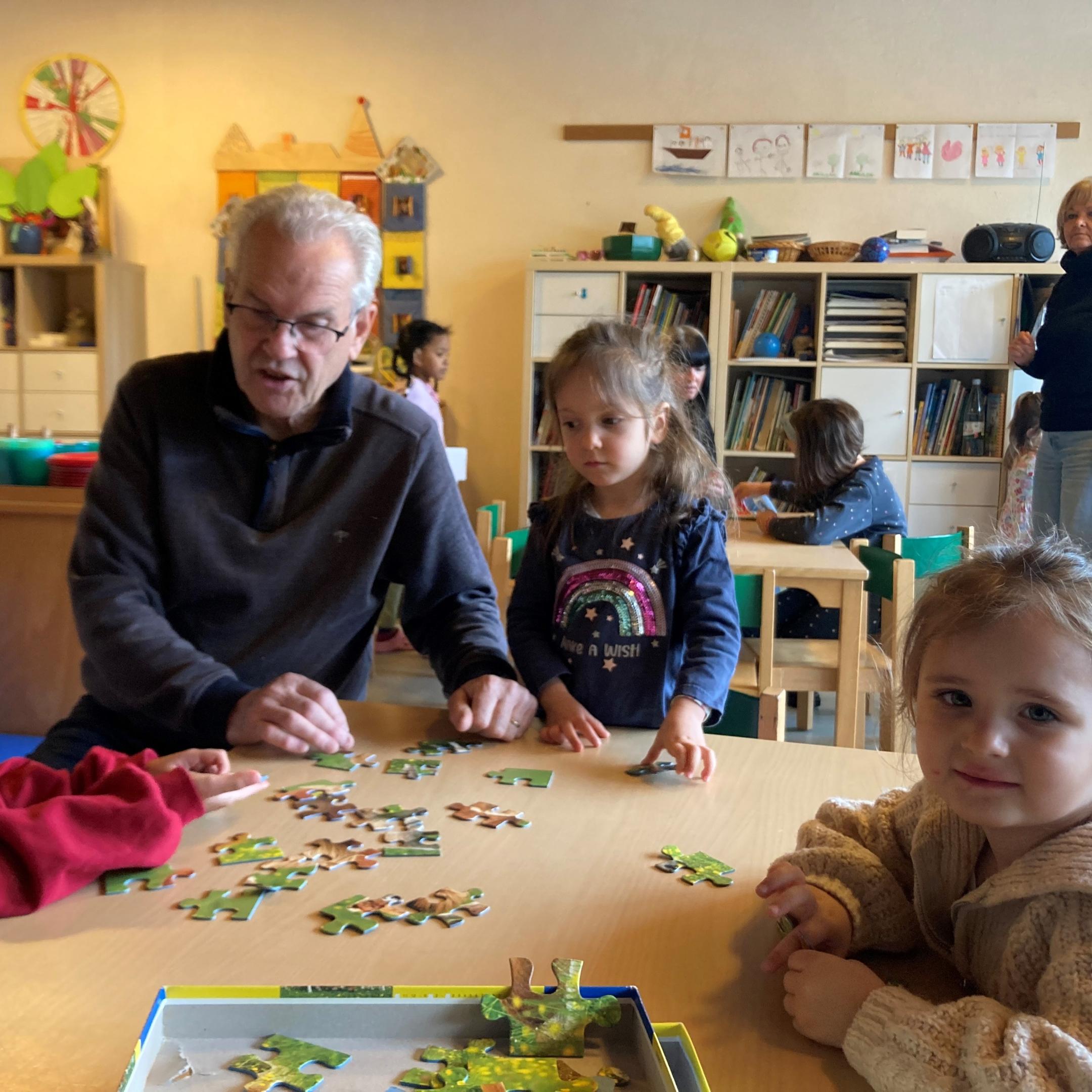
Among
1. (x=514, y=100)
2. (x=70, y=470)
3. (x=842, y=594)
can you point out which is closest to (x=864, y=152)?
(x=514, y=100)

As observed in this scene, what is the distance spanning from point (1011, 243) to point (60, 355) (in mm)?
4934

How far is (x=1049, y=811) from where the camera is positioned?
2.30 feet

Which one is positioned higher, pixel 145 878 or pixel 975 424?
pixel 975 424

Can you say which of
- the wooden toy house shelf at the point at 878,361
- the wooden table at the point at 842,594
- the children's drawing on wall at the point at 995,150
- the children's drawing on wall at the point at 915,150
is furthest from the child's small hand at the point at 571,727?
the children's drawing on wall at the point at 995,150

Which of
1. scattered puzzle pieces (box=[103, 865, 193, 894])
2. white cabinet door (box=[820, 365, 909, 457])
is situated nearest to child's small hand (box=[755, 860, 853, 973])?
scattered puzzle pieces (box=[103, 865, 193, 894])

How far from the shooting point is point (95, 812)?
97cm

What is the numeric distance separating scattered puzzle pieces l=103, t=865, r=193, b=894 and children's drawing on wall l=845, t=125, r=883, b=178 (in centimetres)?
528

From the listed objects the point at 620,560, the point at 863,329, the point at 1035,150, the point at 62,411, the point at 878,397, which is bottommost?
the point at 620,560

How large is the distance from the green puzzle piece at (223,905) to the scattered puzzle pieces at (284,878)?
1 cm

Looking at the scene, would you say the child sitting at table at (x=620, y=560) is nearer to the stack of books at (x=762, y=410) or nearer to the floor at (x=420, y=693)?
the floor at (x=420, y=693)

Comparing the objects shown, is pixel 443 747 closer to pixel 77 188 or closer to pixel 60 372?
pixel 60 372

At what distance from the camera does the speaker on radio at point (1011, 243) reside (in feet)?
16.2

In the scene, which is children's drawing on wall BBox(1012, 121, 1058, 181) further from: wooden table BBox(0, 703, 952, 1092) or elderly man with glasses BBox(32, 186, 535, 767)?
wooden table BBox(0, 703, 952, 1092)

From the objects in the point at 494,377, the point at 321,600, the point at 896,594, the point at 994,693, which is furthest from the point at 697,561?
the point at 494,377
